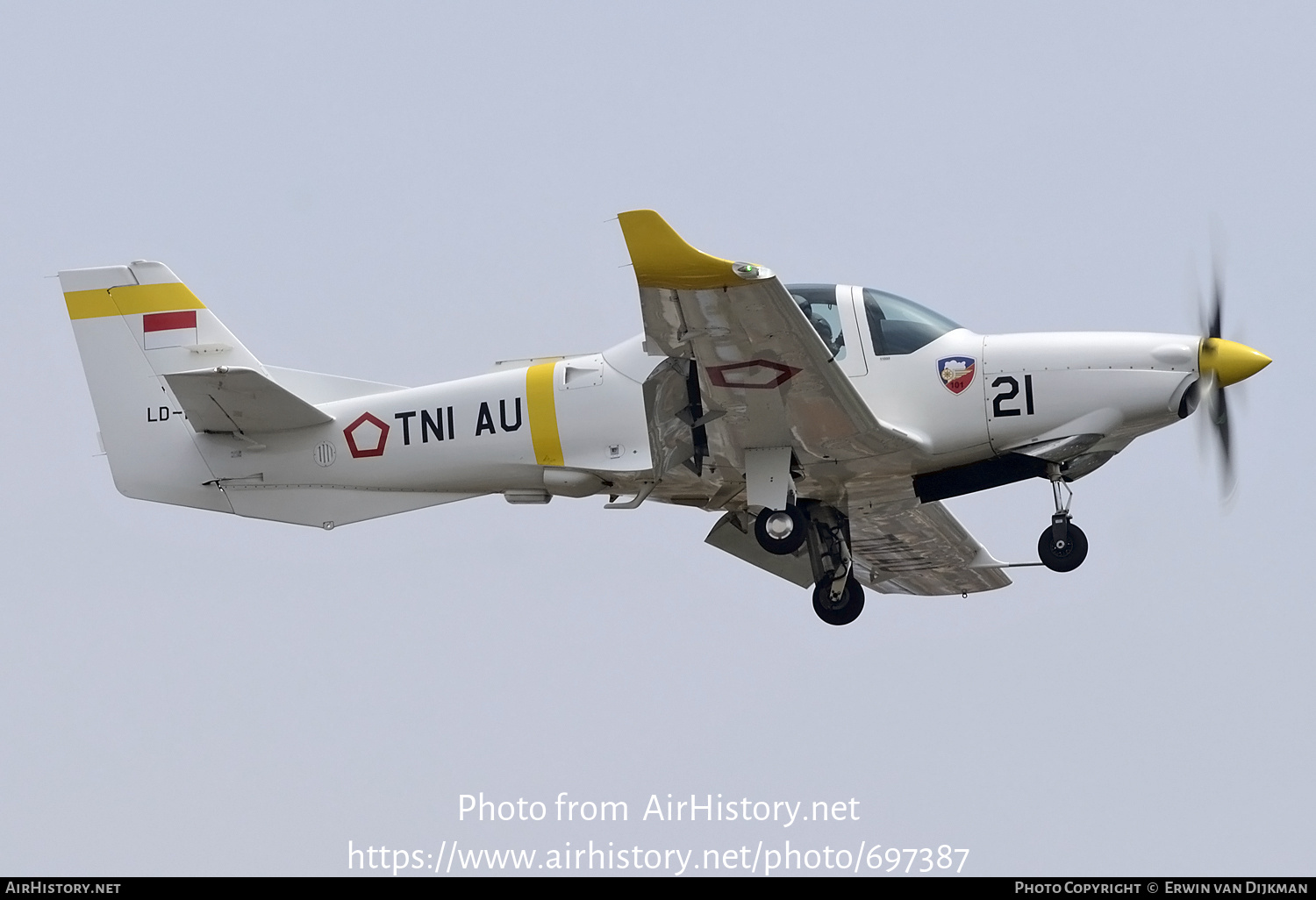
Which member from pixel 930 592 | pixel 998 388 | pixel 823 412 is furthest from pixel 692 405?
pixel 930 592

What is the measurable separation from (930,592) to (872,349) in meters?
5.55

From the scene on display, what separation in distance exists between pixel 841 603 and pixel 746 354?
4791 millimetres

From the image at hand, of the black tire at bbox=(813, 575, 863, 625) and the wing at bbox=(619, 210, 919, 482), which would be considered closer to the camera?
the wing at bbox=(619, 210, 919, 482)

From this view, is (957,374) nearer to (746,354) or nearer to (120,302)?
(746,354)

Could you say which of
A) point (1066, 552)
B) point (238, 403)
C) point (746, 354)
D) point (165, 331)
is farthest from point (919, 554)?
point (165, 331)

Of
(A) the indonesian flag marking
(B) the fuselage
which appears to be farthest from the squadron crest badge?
(A) the indonesian flag marking

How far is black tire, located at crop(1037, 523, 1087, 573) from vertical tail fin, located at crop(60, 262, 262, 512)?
9302 millimetres

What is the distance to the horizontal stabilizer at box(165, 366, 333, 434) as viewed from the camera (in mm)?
18031

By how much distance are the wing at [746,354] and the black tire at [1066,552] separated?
169 centimetres

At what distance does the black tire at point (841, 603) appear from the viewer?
62.9ft

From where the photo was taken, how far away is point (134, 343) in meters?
20.0

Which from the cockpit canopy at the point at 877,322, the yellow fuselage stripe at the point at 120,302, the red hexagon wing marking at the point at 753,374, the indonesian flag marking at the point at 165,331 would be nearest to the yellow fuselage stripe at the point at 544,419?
the red hexagon wing marking at the point at 753,374

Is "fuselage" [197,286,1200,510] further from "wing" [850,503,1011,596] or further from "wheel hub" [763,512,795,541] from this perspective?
"wing" [850,503,1011,596]

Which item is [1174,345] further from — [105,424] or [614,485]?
[105,424]
